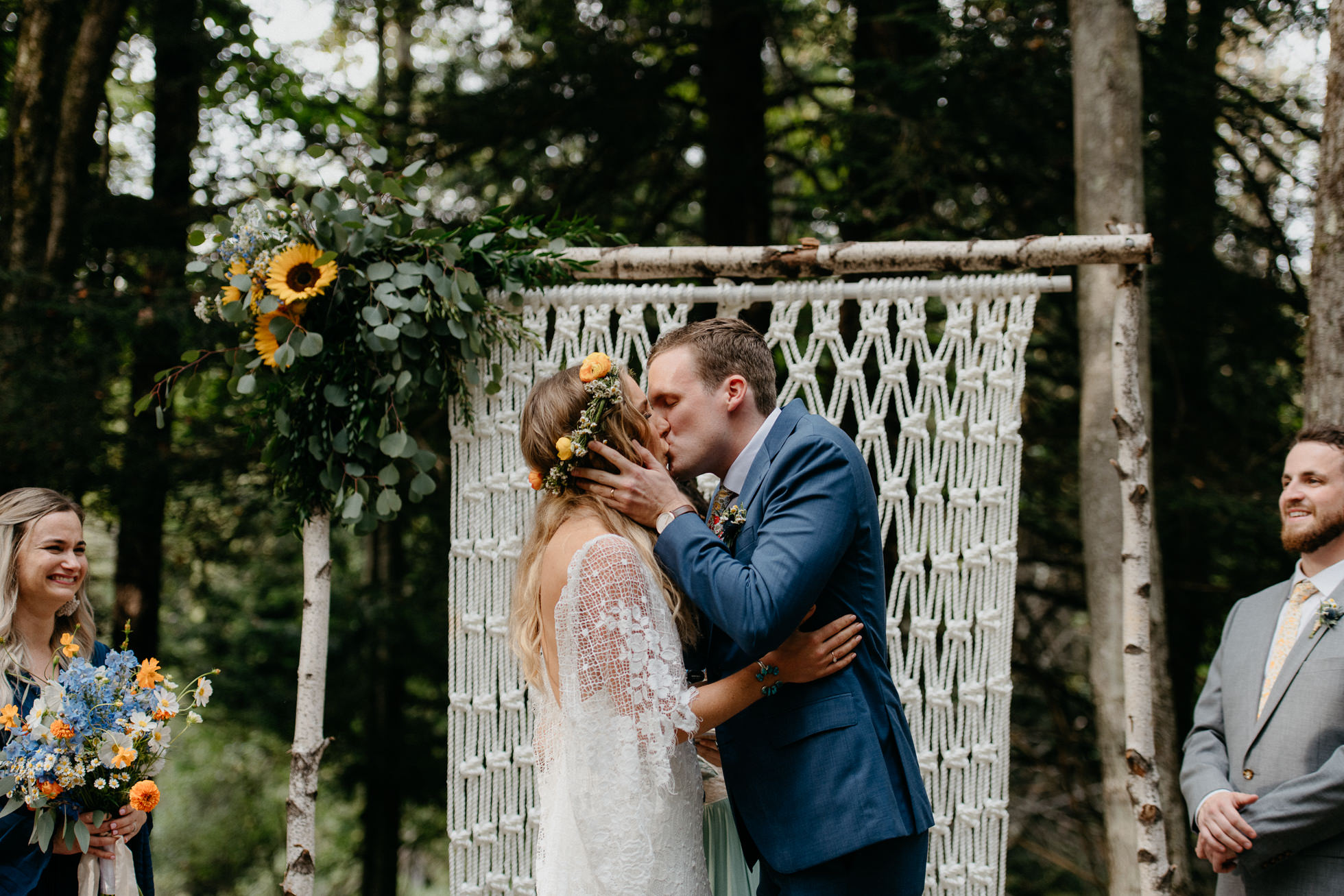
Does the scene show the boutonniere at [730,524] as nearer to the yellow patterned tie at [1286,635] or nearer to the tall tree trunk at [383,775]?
the yellow patterned tie at [1286,635]

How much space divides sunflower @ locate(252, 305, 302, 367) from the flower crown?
91cm

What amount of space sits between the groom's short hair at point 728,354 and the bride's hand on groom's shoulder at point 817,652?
1.68ft

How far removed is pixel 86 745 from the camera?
1.96 meters

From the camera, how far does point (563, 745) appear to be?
73.6 inches

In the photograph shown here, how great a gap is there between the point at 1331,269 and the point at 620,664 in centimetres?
238

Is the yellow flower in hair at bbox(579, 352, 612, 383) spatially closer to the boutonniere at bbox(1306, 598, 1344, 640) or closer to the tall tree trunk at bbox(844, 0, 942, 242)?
the boutonniere at bbox(1306, 598, 1344, 640)

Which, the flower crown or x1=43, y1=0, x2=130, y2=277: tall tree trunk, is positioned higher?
x1=43, y1=0, x2=130, y2=277: tall tree trunk

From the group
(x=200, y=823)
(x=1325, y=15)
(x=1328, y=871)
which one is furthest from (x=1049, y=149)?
(x=200, y=823)

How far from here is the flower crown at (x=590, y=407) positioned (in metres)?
1.86

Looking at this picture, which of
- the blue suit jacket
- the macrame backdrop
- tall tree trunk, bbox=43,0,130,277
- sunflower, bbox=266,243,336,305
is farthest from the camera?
tall tree trunk, bbox=43,0,130,277

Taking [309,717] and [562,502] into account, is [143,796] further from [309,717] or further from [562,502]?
[562,502]

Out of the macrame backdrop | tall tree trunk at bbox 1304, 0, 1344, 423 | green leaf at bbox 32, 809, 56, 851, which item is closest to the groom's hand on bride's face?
the macrame backdrop

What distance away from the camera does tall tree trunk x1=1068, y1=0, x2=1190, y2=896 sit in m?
3.23

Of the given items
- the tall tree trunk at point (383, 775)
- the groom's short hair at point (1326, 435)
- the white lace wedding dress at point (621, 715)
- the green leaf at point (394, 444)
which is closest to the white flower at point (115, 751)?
the green leaf at point (394, 444)
